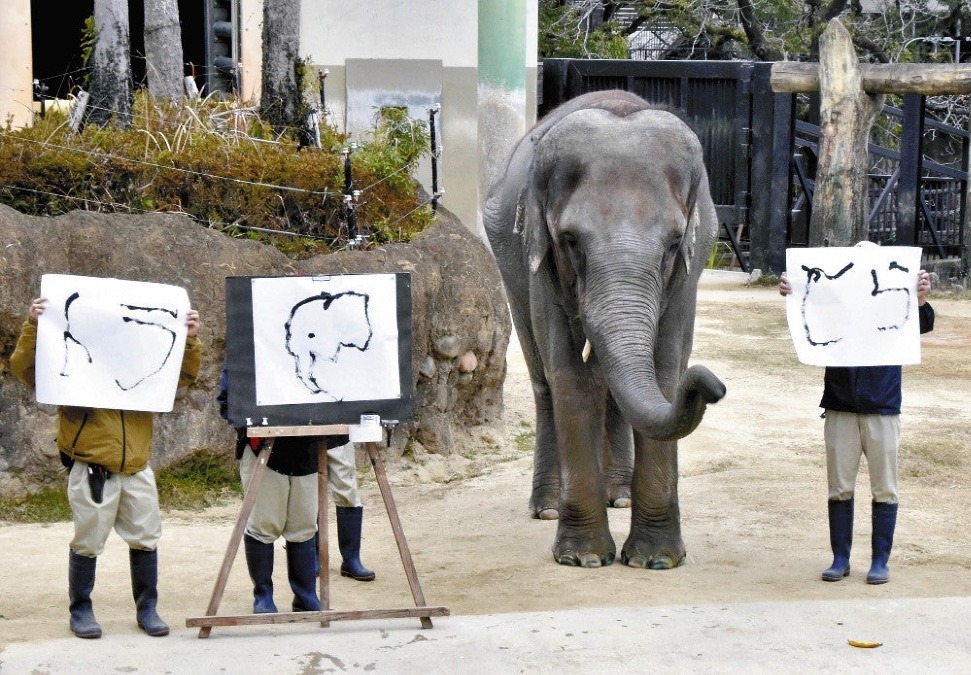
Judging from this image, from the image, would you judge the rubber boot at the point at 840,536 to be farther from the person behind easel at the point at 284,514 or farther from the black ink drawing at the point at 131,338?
the black ink drawing at the point at 131,338

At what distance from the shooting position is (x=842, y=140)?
17000mm

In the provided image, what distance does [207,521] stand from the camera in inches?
318

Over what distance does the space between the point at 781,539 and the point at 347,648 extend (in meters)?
3.04

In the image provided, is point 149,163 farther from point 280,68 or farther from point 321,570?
point 321,570

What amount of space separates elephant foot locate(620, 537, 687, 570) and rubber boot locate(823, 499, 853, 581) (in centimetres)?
73

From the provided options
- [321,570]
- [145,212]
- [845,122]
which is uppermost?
[845,122]

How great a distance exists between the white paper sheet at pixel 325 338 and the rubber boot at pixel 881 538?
2416mm

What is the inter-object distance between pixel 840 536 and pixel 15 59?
933 centimetres

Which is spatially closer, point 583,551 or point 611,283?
point 611,283

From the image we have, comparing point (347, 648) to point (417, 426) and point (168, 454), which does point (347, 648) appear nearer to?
point (168, 454)

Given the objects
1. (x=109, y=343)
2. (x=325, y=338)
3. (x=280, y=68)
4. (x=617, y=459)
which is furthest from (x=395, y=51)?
(x=109, y=343)

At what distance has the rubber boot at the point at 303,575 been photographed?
20.4 feet

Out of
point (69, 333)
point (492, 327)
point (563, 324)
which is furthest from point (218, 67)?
point (69, 333)

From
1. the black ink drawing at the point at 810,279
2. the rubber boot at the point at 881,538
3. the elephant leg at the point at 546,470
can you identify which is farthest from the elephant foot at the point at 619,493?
the black ink drawing at the point at 810,279
